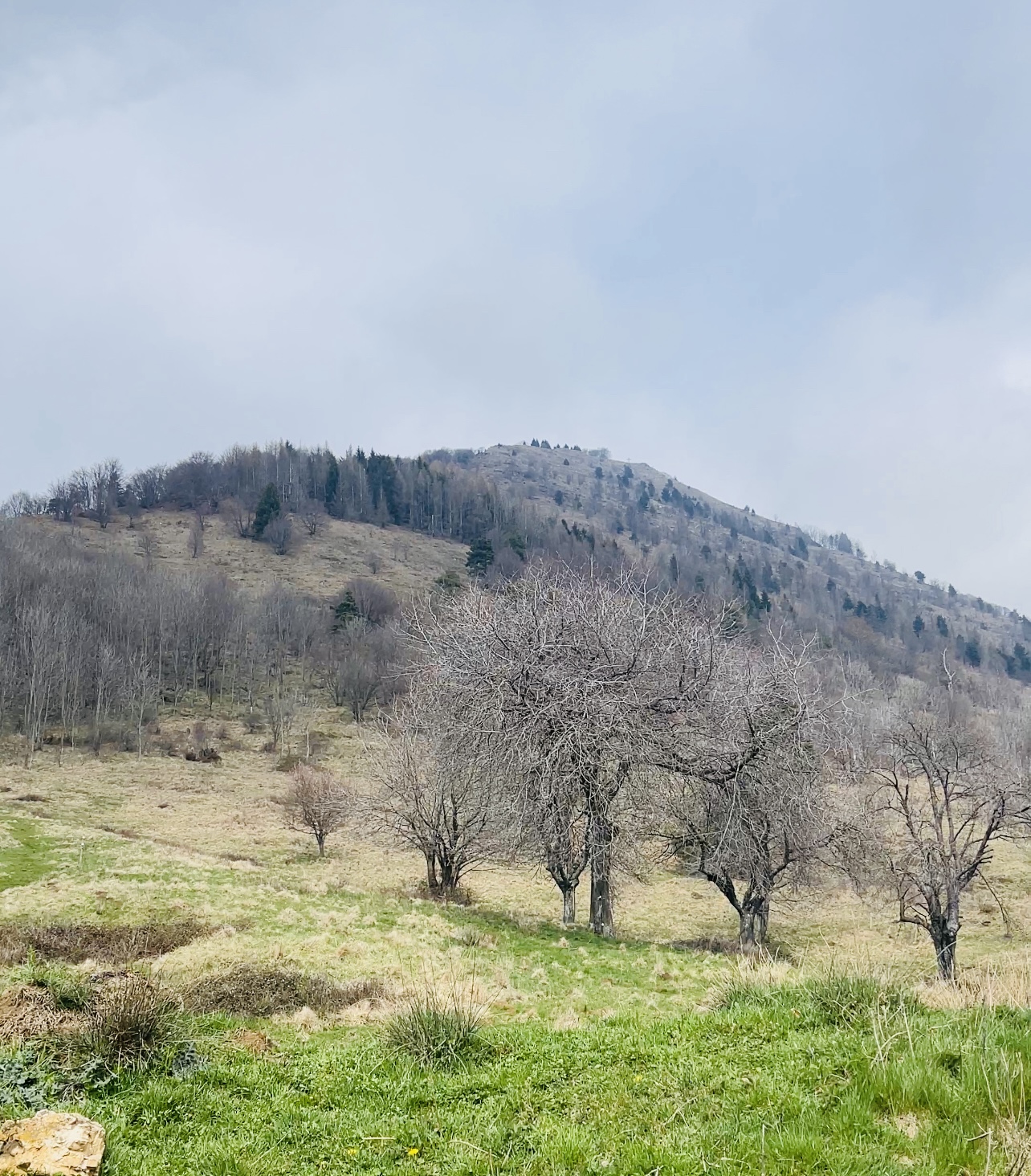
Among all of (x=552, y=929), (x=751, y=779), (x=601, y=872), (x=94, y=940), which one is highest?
(x=751, y=779)

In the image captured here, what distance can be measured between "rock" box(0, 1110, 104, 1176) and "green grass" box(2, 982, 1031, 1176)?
23 centimetres

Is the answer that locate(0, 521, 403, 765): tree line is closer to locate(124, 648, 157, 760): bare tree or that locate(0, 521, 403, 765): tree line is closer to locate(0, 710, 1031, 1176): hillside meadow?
locate(124, 648, 157, 760): bare tree

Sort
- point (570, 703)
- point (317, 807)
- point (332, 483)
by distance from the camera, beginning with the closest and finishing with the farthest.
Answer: point (570, 703), point (317, 807), point (332, 483)

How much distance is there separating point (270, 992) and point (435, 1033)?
4.14 metres

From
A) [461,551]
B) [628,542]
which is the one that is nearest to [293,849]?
[461,551]

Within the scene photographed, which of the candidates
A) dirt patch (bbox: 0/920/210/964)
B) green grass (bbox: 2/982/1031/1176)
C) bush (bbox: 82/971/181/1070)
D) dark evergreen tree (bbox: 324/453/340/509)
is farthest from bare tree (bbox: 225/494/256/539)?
green grass (bbox: 2/982/1031/1176)

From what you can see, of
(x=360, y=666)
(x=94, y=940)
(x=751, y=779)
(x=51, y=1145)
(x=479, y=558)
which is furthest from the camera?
(x=479, y=558)

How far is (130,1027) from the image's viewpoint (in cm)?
628

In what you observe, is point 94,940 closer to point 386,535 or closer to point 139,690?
point 139,690

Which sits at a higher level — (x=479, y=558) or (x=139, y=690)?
(x=479, y=558)

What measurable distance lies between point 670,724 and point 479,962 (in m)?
7.19

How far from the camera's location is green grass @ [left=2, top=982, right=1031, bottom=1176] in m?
4.41

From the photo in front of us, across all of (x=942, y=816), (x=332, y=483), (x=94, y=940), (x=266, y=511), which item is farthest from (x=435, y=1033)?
(x=332, y=483)

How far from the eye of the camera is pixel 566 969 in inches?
510
